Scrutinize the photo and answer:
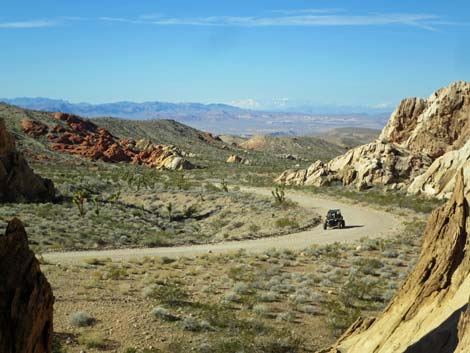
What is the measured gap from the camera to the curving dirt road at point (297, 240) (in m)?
28.3

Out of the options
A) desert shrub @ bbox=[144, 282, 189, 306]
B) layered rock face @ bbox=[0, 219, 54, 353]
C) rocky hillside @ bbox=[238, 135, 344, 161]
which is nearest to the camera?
layered rock face @ bbox=[0, 219, 54, 353]

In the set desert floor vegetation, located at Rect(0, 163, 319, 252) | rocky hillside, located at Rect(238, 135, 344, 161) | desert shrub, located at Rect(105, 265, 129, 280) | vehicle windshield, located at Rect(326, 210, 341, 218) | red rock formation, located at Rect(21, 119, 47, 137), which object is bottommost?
desert floor vegetation, located at Rect(0, 163, 319, 252)

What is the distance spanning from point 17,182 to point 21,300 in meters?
38.7

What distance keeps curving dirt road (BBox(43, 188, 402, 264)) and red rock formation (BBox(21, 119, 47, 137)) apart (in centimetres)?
7748

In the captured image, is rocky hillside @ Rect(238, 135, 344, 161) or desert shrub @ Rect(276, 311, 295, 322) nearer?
desert shrub @ Rect(276, 311, 295, 322)

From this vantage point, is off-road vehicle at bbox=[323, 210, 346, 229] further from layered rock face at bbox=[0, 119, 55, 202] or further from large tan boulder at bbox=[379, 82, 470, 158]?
layered rock face at bbox=[0, 119, 55, 202]

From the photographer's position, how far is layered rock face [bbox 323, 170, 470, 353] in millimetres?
10023

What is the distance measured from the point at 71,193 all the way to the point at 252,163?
56521 millimetres

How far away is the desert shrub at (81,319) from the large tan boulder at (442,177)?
126ft

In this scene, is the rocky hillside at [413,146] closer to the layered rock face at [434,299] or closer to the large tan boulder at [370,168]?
the large tan boulder at [370,168]

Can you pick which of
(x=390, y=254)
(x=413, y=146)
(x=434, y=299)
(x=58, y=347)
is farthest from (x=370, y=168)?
(x=58, y=347)

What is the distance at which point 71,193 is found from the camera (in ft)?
168

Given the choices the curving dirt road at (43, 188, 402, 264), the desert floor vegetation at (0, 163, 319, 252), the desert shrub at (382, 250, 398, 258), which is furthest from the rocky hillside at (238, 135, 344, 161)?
the desert shrub at (382, 250, 398, 258)

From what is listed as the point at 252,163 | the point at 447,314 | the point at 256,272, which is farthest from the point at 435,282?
the point at 252,163
